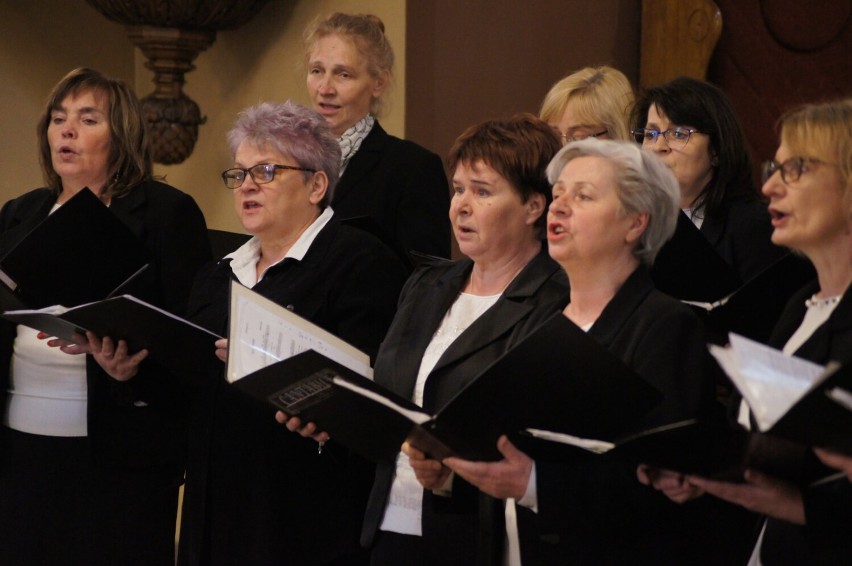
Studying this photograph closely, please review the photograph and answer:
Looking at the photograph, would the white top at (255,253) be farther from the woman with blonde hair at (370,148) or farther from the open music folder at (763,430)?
the open music folder at (763,430)

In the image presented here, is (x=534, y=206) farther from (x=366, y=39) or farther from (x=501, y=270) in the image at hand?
(x=366, y=39)

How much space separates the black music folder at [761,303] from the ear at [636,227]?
23cm

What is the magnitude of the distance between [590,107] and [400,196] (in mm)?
595

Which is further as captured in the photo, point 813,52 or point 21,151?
point 21,151

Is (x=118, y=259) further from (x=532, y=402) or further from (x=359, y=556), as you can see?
(x=532, y=402)

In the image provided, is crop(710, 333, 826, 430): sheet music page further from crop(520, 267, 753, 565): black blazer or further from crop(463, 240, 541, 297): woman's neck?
crop(463, 240, 541, 297): woman's neck

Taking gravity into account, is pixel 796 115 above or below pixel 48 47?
below

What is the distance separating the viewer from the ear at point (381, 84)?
3.74 meters

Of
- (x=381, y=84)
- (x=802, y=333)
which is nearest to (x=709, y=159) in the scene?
(x=802, y=333)

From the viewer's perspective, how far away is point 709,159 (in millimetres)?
2945

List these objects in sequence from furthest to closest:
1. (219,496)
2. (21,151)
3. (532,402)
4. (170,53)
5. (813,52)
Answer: (21,151) < (170,53) < (813,52) < (219,496) < (532,402)

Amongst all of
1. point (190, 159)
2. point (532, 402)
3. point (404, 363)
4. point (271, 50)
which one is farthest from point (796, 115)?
point (190, 159)

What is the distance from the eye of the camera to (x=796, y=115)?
2.17 metres

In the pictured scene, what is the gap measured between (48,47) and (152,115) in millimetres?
705
